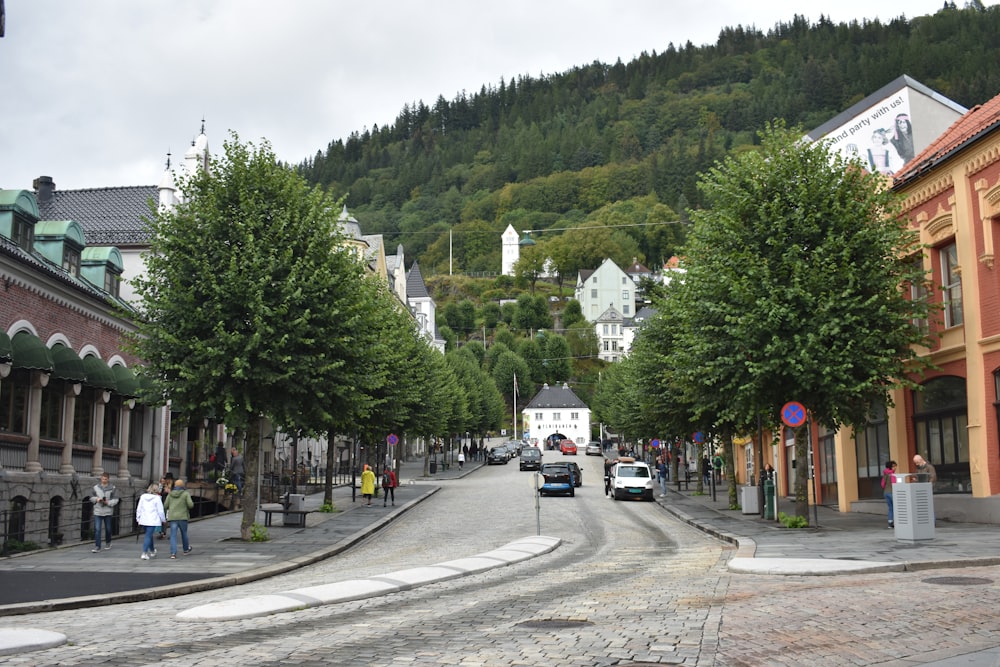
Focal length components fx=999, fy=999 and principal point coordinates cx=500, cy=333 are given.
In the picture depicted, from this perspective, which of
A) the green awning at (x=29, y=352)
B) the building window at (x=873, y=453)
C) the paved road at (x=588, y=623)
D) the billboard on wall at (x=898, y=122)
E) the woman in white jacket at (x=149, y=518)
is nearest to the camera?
the paved road at (x=588, y=623)

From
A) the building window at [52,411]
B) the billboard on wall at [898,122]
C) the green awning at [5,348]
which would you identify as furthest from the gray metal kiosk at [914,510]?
the billboard on wall at [898,122]

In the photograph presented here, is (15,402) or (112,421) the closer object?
(15,402)

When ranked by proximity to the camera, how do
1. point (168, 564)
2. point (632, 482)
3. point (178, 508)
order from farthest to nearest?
point (632, 482)
point (178, 508)
point (168, 564)

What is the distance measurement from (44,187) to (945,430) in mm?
33739

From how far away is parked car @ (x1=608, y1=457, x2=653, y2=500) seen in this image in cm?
4388

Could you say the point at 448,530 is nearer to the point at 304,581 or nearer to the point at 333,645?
the point at 304,581

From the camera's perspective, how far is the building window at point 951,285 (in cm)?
2575

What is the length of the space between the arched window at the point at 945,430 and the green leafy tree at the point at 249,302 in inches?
609

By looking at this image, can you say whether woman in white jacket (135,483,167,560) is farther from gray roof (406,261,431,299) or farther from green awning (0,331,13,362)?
gray roof (406,261,431,299)

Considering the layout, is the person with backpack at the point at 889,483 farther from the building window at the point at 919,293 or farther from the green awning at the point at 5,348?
the green awning at the point at 5,348

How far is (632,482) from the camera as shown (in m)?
43.9

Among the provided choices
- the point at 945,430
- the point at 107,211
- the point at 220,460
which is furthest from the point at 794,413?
the point at 107,211

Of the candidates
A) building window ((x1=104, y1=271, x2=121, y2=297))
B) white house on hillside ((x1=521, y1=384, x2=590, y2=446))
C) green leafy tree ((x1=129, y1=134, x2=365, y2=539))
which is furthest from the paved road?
white house on hillside ((x1=521, y1=384, x2=590, y2=446))

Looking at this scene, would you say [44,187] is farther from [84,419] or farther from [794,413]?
[794,413]
